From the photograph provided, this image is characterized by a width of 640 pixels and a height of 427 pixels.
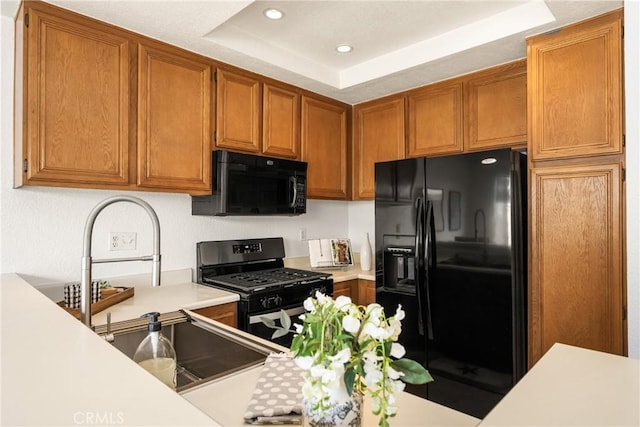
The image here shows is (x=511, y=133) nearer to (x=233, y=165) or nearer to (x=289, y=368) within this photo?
(x=233, y=165)

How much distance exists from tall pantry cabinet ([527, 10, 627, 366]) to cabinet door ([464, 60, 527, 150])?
352 mm

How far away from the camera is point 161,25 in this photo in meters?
2.00

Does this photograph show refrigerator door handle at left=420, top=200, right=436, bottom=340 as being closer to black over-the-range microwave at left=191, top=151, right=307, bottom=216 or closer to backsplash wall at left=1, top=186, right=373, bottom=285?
black over-the-range microwave at left=191, top=151, right=307, bottom=216

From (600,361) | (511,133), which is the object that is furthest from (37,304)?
(511,133)

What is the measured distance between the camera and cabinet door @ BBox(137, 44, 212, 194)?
6.89 ft

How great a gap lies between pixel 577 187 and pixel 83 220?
266cm

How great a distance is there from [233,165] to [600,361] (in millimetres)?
2032

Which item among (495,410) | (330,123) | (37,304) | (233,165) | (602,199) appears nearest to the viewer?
(495,410)

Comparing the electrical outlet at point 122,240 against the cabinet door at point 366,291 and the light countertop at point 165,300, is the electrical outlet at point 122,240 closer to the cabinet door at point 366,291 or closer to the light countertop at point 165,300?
the light countertop at point 165,300

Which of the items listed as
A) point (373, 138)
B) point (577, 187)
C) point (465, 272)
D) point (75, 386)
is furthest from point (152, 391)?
point (373, 138)

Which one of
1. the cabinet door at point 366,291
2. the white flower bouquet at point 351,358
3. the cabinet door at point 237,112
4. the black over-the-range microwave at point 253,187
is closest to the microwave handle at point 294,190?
the black over-the-range microwave at point 253,187

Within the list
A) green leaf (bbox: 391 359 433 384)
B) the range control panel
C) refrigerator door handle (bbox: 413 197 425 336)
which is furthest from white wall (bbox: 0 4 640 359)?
green leaf (bbox: 391 359 433 384)

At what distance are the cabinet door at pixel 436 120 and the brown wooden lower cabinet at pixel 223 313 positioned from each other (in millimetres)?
1778

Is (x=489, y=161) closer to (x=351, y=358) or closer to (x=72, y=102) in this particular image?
(x=351, y=358)
